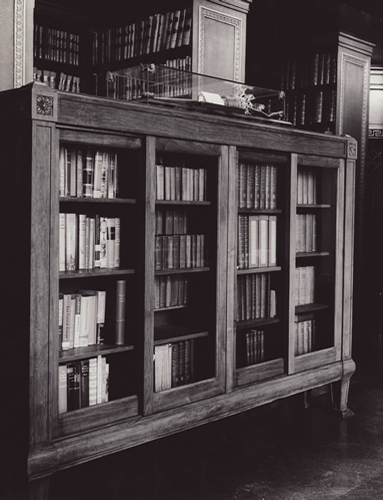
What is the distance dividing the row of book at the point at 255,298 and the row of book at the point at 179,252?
1.11 feet

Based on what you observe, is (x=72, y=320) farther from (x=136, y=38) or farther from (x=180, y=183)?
(x=136, y=38)

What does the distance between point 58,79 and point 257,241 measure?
3.07m

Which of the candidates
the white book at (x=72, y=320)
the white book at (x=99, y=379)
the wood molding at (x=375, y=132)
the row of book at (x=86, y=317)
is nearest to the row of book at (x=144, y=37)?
the row of book at (x=86, y=317)

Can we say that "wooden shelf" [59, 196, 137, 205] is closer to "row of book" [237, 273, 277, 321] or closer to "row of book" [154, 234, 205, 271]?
"row of book" [154, 234, 205, 271]

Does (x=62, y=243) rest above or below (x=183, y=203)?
below

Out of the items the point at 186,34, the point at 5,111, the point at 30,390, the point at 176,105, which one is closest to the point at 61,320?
the point at 30,390

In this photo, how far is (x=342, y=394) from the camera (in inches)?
150

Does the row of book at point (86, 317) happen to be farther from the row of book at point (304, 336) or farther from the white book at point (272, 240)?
the row of book at point (304, 336)

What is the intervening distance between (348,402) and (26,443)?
2420mm

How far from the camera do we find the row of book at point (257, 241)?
10.6 ft

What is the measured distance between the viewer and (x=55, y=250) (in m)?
2.38

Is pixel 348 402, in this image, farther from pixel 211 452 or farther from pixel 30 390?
pixel 30 390

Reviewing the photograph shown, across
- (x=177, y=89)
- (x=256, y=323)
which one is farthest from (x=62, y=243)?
(x=256, y=323)

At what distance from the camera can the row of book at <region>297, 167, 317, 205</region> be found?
3531mm
